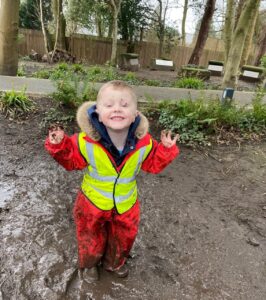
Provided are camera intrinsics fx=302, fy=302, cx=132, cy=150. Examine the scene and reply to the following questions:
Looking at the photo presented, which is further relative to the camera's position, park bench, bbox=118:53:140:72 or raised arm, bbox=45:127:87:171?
park bench, bbox=118:53:140:72

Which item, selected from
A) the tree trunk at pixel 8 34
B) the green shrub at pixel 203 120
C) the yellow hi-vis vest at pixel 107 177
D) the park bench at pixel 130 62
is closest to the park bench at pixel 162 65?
the park bench at pixel 130 62

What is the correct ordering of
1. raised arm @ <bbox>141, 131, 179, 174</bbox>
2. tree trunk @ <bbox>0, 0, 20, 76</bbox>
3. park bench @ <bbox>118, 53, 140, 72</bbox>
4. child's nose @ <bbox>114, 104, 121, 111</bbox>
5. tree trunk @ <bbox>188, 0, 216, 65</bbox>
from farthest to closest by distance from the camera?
park bench @ <bbox>118, 53, 140, 72</bbox>
tree trunk @ <bbox>188, 0, 216, 65</bbox>
tree trunk @ <bbox>0, 0, 20, 76</bbox>
raised arm @ <bbox>141, 131, 179, 174</bbox>
child's nose @ <bbox>114, 104, 121, 111</bbox>

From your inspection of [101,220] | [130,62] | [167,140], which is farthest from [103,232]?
[130,62]

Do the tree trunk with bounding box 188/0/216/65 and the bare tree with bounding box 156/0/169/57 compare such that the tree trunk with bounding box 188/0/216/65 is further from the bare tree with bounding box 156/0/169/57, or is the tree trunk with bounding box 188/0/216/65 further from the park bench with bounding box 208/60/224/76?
the bare tree with bounding box 156/0/169/57

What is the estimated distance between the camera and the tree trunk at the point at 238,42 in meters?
7.79

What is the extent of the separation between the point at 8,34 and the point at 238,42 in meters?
5.82

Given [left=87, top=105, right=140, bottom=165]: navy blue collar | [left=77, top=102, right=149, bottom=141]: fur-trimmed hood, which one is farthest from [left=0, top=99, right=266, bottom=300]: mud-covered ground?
[left=77, top=102, right=149, bottom=141]: fur-trimmed hood

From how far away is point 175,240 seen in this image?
3115 mm

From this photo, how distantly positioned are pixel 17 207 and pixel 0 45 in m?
5.02

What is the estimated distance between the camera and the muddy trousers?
7.23 feet

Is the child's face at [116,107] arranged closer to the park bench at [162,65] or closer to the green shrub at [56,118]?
the green shrub at [56,118]

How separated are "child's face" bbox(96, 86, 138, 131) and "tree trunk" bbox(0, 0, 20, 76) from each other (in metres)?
5.92

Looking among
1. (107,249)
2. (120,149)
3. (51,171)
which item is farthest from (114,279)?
(51,171)

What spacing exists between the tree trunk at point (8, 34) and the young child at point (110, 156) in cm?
572
